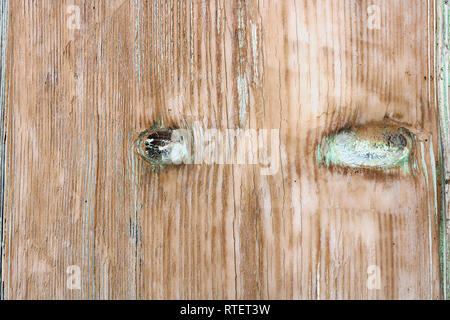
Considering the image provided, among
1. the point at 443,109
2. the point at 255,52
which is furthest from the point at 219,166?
the point at 443,109

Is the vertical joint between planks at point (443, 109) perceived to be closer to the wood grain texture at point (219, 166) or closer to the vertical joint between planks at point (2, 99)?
the wood grain texture at point (219, 166)

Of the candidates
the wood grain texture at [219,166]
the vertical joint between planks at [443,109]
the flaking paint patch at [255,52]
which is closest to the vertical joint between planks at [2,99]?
the wood grain texture at [219,166]

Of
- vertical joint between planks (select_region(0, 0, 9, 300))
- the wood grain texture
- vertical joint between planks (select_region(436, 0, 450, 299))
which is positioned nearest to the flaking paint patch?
the wood grain texture

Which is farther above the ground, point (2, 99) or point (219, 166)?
point (2, 99)

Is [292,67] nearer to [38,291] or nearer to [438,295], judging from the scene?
[438,295]

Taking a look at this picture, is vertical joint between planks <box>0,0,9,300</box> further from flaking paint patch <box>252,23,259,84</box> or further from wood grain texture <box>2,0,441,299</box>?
flaking paint patch <box>252,23,259,84</box>

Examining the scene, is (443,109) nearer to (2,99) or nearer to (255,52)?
(255,52)

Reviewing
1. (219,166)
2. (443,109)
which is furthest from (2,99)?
(443,109)

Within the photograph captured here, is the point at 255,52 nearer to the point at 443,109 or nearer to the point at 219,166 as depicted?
the point at 219,166
